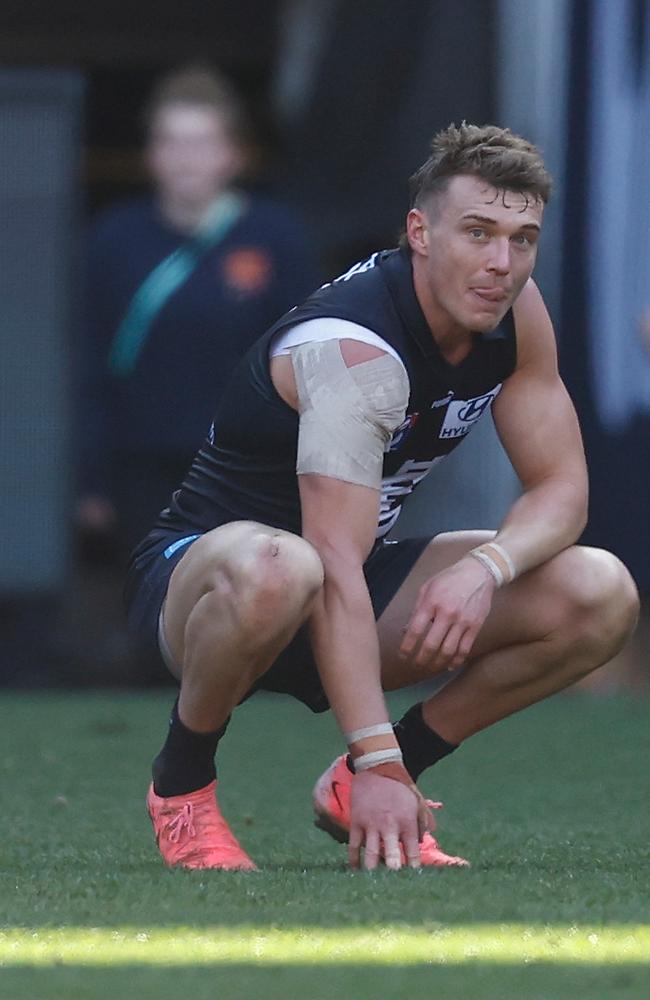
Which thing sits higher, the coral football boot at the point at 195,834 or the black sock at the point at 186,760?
the black sock at the point at 186,760

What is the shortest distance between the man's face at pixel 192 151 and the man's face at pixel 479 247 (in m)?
2.65

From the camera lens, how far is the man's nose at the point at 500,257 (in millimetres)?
3430

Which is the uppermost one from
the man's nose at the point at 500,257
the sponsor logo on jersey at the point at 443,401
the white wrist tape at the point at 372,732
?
the man's nose at the point at 500,257

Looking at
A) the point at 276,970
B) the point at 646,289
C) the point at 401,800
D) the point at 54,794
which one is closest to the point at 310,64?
the point at 646,289

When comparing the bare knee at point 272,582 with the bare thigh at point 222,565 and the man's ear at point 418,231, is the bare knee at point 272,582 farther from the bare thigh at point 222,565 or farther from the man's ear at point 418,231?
the man's ear at point 418,231

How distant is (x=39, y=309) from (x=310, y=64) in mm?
2082

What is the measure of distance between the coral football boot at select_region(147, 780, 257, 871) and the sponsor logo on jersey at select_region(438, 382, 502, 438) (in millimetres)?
702

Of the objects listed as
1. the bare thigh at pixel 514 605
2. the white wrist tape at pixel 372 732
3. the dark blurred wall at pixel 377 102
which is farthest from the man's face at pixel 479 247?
the dark blurred wall at pixel 377 102

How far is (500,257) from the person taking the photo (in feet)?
11.3

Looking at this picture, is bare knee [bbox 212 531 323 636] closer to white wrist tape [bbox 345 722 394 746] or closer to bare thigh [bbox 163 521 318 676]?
bare thigh [bbox 163 521 318 676]

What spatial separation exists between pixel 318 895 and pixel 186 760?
567 millimetres

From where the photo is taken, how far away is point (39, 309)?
7043mm

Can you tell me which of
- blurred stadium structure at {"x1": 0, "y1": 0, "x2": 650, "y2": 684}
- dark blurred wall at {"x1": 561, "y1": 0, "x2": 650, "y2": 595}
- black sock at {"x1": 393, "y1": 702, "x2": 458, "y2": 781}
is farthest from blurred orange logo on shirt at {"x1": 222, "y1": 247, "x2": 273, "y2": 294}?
black sock at {"x1": 393, "y1": 702, "x2": 458, "y2": 781}

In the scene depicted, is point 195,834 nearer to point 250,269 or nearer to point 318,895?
point 318,895
